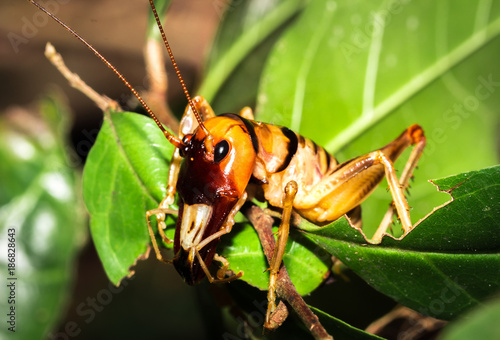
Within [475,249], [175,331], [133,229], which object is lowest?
[475,249]

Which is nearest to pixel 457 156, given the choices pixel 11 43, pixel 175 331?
pixel 175 331

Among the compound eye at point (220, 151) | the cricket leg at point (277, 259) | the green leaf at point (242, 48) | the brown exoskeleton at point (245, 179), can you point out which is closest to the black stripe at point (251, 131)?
the brown exoskeleton at point (245, 179)

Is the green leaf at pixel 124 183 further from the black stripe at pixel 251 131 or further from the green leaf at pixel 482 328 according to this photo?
the green leaf at pixel 482 328

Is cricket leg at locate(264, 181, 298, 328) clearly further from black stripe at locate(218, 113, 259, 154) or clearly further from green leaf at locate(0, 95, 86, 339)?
green leaf at locate(0, 95, 86, 339)

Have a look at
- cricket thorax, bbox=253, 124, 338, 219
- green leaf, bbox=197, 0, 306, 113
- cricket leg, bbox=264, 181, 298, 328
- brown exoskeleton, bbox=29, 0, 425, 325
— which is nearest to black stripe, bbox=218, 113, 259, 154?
brown exoskeleton, bbox=29, 0, 425, 325

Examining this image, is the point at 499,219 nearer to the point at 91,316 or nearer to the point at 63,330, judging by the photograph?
the point at 91,316

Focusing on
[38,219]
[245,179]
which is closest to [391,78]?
[245,179]

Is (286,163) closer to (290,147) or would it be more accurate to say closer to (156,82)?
(290,147)
